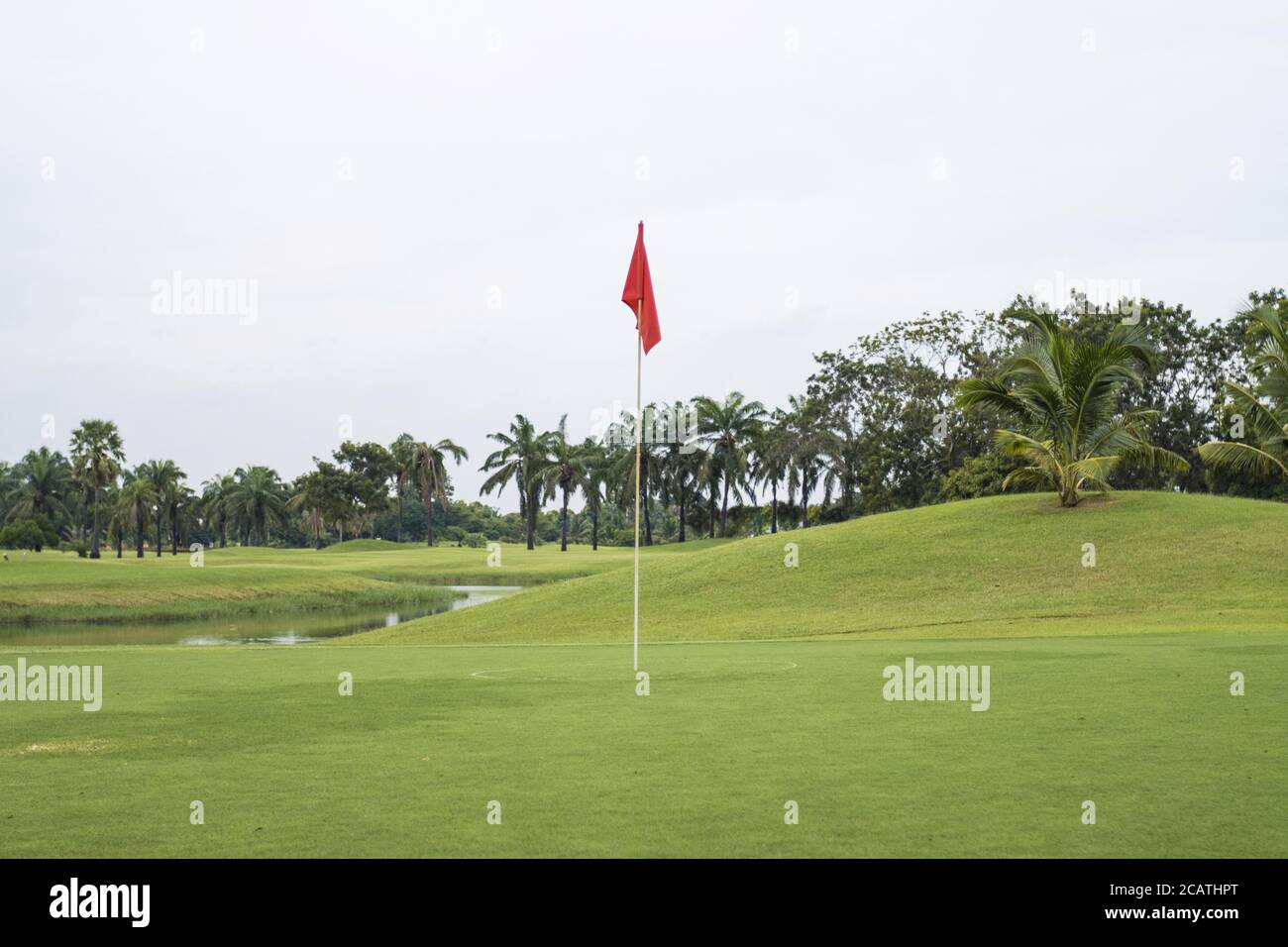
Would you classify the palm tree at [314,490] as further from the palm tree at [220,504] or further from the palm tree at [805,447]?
the palm tree at [805,447]

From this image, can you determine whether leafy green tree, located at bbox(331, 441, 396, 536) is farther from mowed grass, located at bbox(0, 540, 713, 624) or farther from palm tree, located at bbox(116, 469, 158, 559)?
mowed grass, located at bbox(0, 540, 713, 624)

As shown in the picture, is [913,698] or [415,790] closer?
[415,790]

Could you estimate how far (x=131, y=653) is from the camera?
84.7 ft

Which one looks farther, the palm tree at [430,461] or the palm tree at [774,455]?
the palm tree at [430,461]

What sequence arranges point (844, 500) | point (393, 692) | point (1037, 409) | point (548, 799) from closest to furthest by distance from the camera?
1. point (548, 799)
2. point (393, 692)
3. point (1037, 409)
4. point (844, 500)

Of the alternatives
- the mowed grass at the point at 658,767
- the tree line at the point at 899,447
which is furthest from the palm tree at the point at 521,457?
the mowed grass at the point at 658,767

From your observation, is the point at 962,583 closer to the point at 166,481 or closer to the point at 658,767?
the point at 658,767

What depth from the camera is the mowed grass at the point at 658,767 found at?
26.1 feet

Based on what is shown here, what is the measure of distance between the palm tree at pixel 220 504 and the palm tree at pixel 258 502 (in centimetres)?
146

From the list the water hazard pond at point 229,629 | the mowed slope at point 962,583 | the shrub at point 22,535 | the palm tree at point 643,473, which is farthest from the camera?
the palm tree at point 643,473

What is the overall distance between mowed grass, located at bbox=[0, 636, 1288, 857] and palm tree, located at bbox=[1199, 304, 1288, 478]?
34239 mm
